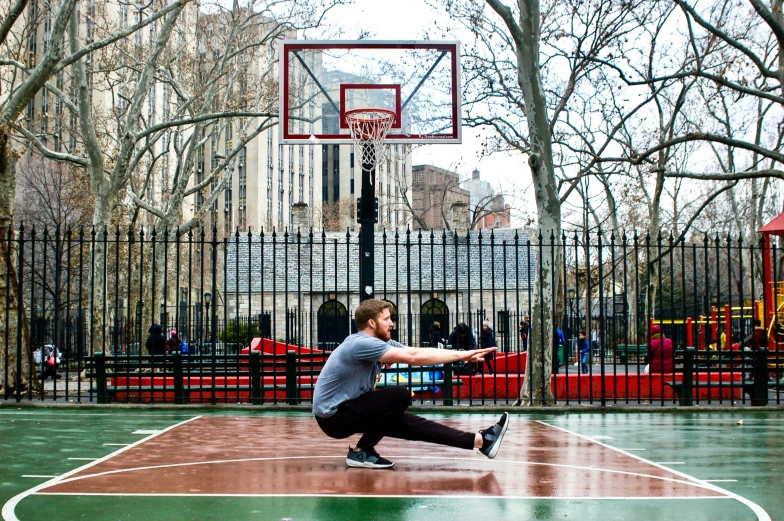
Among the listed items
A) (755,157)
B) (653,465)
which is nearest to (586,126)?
(755,157)

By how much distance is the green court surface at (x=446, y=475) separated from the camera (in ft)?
17.4

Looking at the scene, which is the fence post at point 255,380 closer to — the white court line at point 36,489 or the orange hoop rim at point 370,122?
the orange hoop rim at point 370,122

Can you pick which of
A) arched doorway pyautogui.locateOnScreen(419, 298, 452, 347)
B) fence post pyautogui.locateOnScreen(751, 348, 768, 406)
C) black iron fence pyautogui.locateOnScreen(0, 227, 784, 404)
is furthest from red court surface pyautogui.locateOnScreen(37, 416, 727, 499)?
arched doorway pyautogui.locateOnScreen(419, 298, 452, 347)

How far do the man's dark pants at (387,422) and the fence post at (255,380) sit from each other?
6.55 metres

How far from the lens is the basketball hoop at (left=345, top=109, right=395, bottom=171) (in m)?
12.6

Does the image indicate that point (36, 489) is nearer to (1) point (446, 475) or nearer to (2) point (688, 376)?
(1) point (446, 475)

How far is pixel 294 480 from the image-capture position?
20.8 ft

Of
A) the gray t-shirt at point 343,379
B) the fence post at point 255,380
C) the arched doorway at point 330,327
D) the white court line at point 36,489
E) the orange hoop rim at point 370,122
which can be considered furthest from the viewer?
the arched doorway at point 330,327

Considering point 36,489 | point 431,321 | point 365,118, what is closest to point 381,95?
point 365,118

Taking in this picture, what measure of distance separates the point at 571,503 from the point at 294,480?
2.05 m

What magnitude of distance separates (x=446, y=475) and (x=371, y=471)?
59 centimetres

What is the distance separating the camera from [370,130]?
510 inches

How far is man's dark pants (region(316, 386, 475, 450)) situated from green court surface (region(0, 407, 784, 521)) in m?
0.31

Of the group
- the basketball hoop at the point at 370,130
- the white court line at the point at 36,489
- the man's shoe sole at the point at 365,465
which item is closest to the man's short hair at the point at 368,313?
the man's shoe sole at the point at 365,465
